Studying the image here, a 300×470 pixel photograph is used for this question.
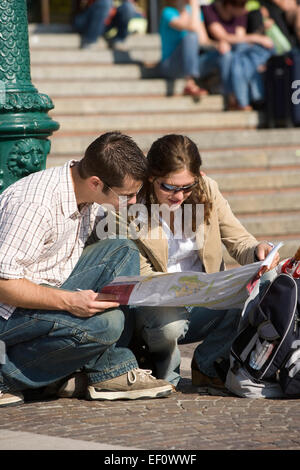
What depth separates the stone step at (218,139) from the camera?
946 cm

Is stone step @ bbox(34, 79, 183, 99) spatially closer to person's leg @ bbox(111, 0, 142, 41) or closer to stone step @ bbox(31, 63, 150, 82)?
stone step @ bbox(31, 63, 150, 82)

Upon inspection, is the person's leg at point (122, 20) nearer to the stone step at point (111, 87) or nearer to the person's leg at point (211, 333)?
the stone step at point (111, 87)

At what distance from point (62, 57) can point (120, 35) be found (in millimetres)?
987

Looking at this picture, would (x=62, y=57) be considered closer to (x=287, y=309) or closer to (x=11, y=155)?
(x=11, y=155)

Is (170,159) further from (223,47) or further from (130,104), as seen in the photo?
(223,47)

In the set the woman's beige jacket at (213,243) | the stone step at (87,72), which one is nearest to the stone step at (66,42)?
the stone step at (87,72)

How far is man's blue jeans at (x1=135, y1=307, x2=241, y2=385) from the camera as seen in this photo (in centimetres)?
462

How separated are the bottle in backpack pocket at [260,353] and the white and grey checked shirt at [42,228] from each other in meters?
0.95

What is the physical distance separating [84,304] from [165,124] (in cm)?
645

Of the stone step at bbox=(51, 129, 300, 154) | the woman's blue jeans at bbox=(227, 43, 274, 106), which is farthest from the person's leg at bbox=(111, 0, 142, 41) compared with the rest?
the stone step at bbox=(51, 129, 300, 154)

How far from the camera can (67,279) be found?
4566mm

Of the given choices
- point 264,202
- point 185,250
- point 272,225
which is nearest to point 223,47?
point 264,202

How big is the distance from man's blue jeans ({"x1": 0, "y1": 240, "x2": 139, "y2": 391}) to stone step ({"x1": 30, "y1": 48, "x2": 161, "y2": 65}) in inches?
283

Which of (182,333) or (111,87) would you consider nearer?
(182,333)
